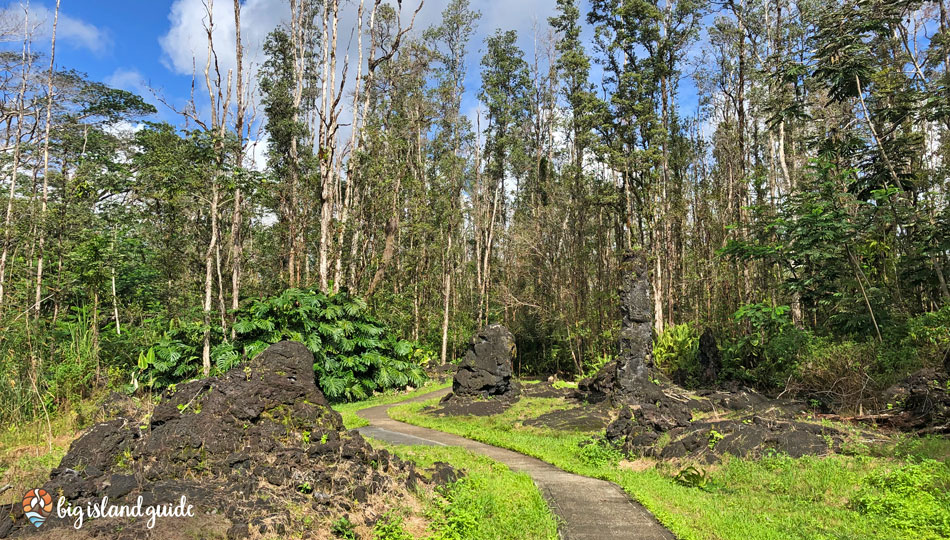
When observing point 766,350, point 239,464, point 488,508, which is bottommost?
point 488,508

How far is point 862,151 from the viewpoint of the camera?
38.4 feet

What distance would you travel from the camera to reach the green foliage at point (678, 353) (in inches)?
560

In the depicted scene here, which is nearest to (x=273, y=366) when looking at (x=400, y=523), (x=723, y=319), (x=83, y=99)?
(x=400, y=523)

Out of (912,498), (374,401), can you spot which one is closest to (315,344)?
(374,401)

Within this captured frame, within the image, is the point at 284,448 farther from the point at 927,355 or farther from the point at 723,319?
the point at 723,319

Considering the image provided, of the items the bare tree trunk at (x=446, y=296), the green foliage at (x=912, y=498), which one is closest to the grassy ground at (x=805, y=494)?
the green foliage at (x=912, y=498)

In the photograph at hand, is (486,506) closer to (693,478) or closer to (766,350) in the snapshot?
(693,478)

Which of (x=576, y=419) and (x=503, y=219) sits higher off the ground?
(x=503, y=219)

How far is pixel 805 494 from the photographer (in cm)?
563

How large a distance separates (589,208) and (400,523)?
61.0ft

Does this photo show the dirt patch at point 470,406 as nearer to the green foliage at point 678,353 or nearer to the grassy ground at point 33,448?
the green foliage at point 678,353

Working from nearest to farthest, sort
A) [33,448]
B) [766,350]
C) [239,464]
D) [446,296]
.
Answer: [239,464]
[33,448]
[766,350]
[446,296]

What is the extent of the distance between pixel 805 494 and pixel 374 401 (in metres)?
10.9

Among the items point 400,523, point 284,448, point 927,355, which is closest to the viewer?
point 400,523
